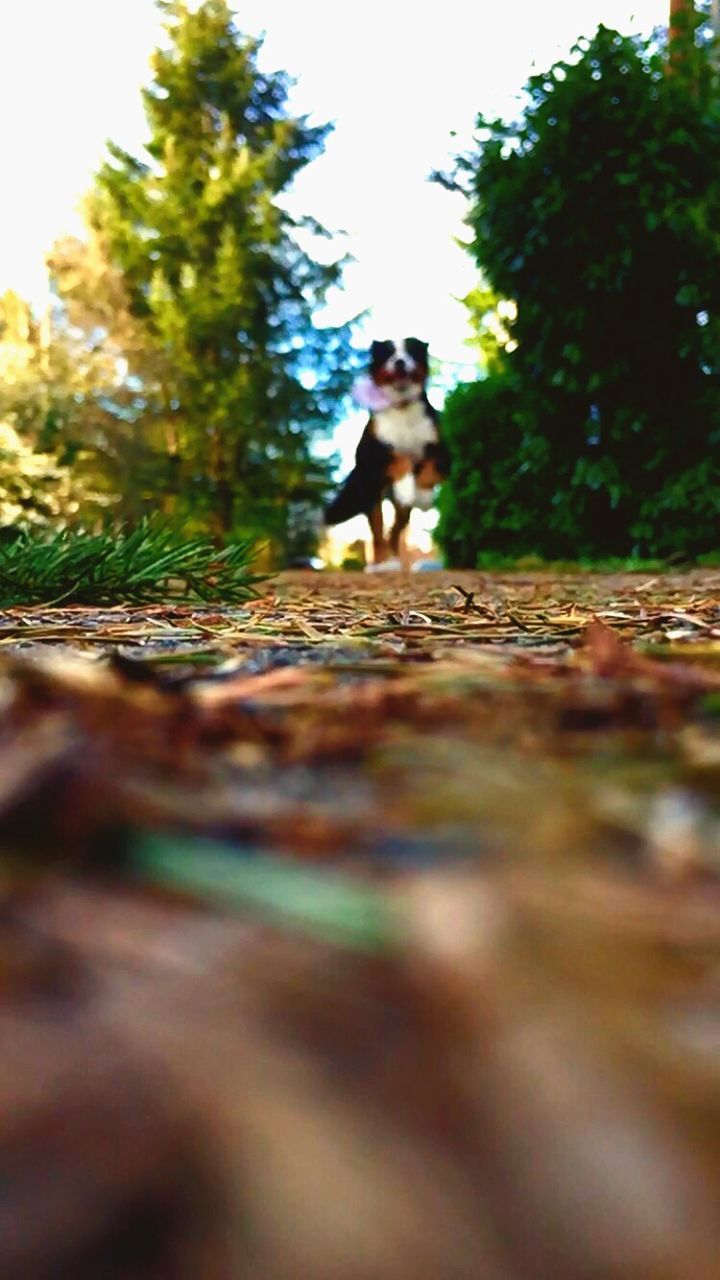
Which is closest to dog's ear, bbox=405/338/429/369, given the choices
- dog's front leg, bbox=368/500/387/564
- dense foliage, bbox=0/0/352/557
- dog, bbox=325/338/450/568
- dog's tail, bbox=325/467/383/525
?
dog, bbox=325/338/450/568

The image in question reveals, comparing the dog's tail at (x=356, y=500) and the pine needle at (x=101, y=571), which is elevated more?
the dog's tail at (x=356, y=500)

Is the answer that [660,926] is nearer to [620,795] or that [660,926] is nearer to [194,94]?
[620,795]

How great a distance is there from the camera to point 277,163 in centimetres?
1464

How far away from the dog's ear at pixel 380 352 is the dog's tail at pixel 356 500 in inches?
34.2

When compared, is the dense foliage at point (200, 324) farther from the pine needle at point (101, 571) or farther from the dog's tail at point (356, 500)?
the pine needle at point (101, 571)

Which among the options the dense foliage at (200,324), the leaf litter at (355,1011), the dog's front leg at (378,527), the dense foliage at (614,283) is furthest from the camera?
the dense foliage at (200,324)

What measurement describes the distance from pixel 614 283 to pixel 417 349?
2.38 metres

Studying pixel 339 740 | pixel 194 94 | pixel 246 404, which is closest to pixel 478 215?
pixel 246 404

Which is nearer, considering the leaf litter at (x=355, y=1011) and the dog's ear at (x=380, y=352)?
the leaf litter at (x=355, y=1011)

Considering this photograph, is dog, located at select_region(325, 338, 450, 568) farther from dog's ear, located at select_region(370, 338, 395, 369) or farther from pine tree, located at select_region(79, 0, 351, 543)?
pine tree, located at select_region(79, 0, 351, 543)

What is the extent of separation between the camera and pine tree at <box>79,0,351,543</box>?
45.9 ft

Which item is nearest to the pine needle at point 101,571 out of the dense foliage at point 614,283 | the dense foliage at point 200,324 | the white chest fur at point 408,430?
the dense foliage at point 614,283

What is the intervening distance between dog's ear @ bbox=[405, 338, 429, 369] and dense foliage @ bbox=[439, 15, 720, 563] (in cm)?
154

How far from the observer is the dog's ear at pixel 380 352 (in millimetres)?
9172
